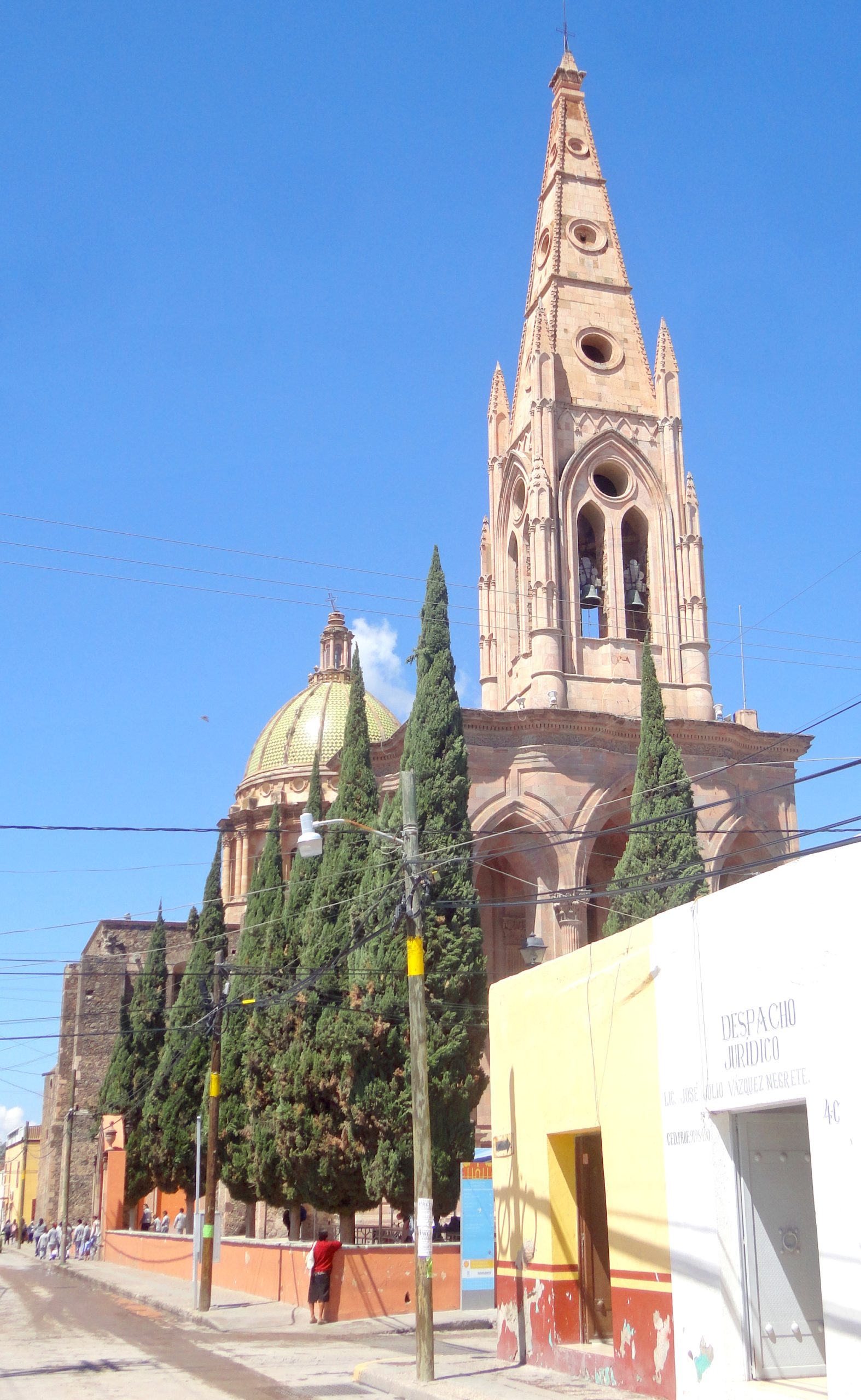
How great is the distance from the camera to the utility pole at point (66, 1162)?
5625cm

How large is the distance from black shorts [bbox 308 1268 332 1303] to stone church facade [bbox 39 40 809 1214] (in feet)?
38.3

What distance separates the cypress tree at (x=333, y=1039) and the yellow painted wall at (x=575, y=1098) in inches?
361

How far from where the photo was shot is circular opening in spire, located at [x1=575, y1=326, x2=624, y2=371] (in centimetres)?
4216

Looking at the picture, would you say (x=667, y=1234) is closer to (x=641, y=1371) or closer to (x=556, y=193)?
(x=641, y=1371)

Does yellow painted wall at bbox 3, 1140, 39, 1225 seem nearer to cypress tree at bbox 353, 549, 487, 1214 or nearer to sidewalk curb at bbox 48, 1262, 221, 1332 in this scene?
sidewalk curb at bbox 48, 1262, 221, 1332

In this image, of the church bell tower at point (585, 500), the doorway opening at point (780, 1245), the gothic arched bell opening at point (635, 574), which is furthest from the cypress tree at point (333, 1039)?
the doorway opening at point (780, 1245)

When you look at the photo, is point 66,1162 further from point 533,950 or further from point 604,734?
point 533,950

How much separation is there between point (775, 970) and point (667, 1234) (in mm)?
3037

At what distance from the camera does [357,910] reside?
2806 cm

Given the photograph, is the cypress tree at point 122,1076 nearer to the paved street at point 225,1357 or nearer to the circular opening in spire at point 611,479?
the paved street at point 225,1357

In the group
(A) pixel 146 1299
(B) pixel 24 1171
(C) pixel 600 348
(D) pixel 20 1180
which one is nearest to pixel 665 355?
(C) pixel 600 348

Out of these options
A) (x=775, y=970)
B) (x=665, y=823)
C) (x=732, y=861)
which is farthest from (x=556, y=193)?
(x=775, y=970)

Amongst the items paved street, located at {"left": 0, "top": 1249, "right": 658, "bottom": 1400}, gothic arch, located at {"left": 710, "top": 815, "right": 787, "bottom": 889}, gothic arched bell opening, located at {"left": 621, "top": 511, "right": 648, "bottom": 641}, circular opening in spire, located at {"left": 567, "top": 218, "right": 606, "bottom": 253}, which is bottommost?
paved street, located at {"left": 0, "top": 1249, "right": 658, "bottom": 1400}

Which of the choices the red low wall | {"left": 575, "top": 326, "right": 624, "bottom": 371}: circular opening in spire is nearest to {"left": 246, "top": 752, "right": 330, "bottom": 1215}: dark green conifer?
the red low wall
